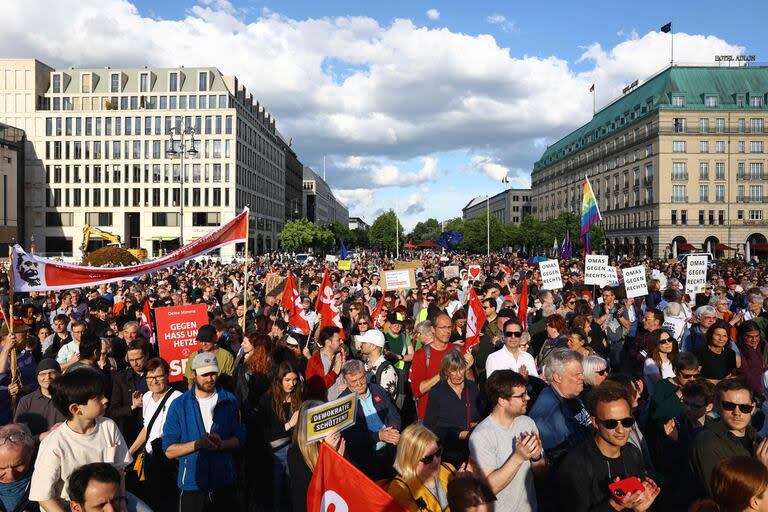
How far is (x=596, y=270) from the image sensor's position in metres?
14.0

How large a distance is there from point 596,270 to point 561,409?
1017cm

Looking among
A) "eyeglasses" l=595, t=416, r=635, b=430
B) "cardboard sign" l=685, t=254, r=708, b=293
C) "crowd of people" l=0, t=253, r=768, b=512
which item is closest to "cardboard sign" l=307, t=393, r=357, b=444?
"crowd of people" l=0, t=253, r=768, b=512

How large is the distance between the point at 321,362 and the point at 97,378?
10.3 ft

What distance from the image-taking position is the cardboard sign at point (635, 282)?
39.1 feet

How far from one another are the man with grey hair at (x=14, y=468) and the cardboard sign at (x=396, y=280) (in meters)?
11.6

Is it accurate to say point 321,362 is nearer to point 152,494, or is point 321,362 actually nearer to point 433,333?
point 433,333

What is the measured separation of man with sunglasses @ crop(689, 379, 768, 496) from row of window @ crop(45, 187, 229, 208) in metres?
76.5

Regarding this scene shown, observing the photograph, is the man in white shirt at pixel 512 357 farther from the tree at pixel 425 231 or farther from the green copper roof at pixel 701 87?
the tree at pixel 425 231

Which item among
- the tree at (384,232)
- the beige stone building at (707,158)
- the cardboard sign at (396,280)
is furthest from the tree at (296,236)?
the cardboard sign at (396,280)

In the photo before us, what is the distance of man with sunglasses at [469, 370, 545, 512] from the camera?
3740 millimetres

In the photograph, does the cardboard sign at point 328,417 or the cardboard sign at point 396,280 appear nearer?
the cardboard sign at point 328,417

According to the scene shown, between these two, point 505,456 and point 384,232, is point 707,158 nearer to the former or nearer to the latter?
point 384,232

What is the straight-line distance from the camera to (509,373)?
424cm

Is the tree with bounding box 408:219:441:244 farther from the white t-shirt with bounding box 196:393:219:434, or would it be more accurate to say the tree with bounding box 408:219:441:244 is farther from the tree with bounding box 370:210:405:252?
the white t-shirt with bounding box 196:393:219:434
